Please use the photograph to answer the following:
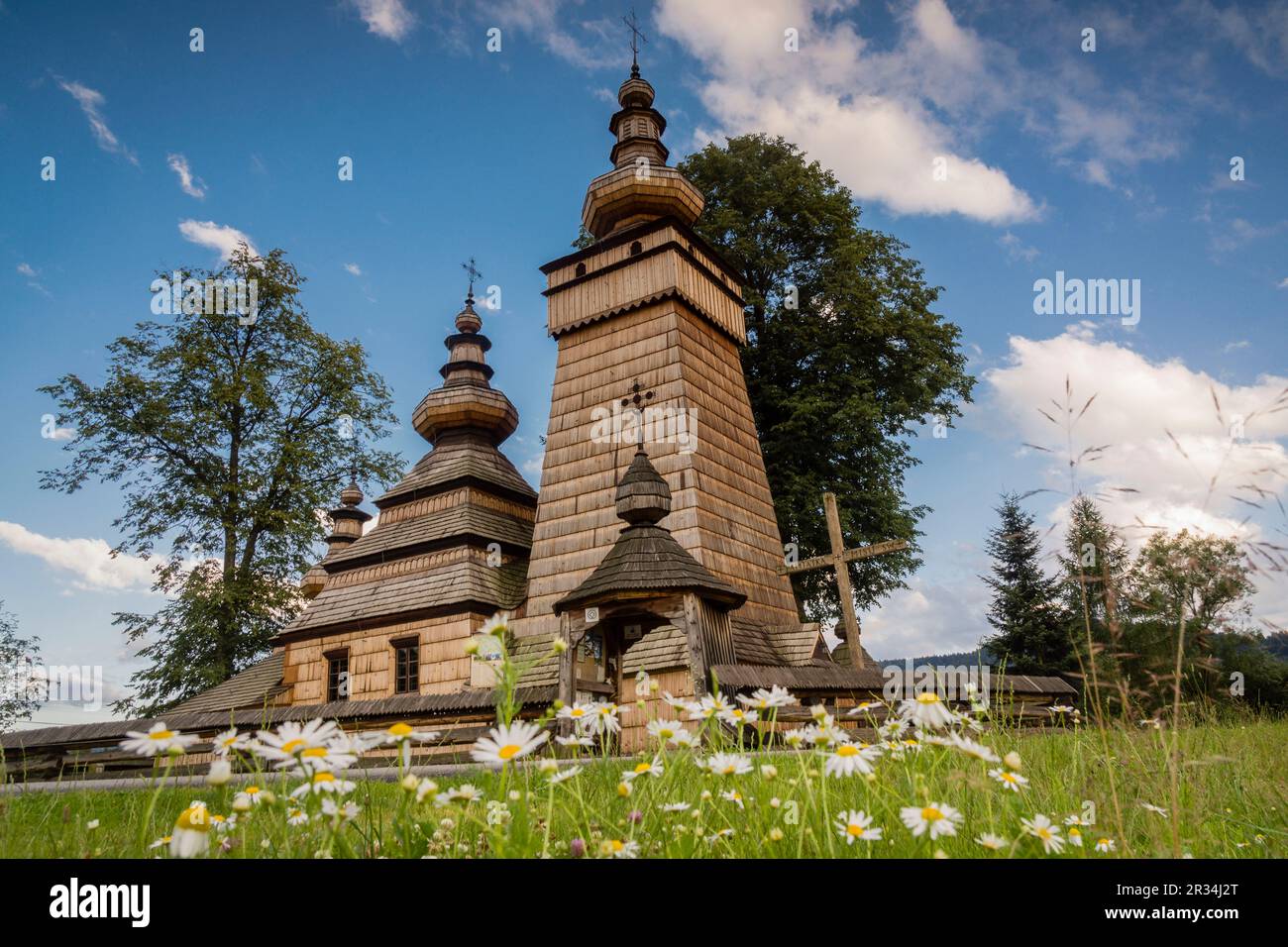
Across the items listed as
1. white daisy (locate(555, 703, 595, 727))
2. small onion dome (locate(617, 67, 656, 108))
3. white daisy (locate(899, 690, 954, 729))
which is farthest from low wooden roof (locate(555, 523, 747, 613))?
small onion dome (locate(617, 67, 656, 108))

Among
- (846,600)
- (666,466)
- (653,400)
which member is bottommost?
(846,600)

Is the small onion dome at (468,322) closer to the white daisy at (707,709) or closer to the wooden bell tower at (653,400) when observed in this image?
the wooden bell tower at (653,400)

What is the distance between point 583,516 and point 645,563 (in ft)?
24.9

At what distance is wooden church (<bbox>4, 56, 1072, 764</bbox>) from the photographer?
15.6m

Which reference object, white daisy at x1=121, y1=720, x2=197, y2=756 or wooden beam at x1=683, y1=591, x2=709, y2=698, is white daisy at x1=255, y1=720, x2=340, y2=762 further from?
wooden beam at x1=683, y1=591, x2=709, y2=698

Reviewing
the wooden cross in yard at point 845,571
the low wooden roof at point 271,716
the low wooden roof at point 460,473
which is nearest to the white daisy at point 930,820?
the low wooden roof at point 271,716

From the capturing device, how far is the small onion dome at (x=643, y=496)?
11.4 meters

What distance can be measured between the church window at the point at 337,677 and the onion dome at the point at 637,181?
13890 mm

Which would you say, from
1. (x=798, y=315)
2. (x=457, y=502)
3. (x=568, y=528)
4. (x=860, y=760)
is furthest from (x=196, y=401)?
(x=860, y=760)

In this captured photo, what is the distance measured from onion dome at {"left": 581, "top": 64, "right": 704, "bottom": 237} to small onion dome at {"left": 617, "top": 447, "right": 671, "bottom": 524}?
1061 centimetres

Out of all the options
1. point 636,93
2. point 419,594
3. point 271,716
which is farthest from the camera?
point 636,93

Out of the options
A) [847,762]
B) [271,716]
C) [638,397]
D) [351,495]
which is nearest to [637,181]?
[638,397]

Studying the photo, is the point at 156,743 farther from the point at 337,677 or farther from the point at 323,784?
the point at 337,677

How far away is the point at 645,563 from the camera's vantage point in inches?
411
